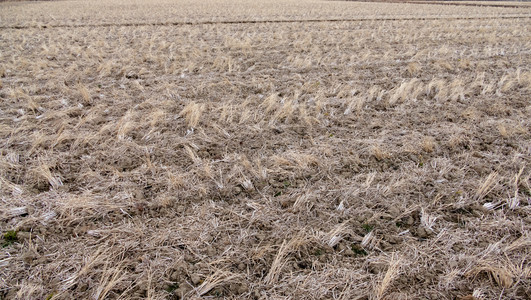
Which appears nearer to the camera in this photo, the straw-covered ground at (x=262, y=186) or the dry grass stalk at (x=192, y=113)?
the straw-covered ground at (x=262, y=186)

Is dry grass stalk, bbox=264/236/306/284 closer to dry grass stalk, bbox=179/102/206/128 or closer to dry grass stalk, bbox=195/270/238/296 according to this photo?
dry grass stalk, bbox=195/270/238/296

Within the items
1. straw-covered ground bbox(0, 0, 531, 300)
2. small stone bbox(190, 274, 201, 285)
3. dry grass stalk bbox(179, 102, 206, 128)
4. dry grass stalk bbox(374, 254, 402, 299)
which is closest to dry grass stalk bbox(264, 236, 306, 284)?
straw-covered ground bbox(0, 0, 531, 300)

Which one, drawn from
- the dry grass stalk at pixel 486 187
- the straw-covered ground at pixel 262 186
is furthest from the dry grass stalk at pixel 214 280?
the dry grass stalk at pixel 486 187

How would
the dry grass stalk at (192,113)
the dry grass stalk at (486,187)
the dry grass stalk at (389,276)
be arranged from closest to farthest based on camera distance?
the dry grass stalk at (389,276) → the dry grass stalk at (486,187) → the dry grass stalk at (192,113)

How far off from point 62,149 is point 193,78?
125 inches

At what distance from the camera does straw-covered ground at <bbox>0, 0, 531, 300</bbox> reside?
209 centimetres

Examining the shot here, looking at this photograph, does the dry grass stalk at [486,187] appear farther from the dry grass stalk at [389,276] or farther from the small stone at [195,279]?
the small stone at [195,279]

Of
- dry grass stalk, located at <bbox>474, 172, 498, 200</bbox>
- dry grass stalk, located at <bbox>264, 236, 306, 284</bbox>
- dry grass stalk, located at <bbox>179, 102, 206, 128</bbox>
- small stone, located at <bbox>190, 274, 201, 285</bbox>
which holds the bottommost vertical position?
small stone, located at <bbox>190, 274, 201, 285</bbox>

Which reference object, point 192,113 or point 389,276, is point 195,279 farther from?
point 192,113

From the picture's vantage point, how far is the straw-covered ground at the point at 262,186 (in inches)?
82.2

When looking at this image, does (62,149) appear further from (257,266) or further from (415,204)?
(415,204)

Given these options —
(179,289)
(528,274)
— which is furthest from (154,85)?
(528,274)

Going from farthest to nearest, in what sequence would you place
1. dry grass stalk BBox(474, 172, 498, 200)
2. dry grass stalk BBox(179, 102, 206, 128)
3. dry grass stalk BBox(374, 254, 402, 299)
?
dry grass stalk BBox(179, 102, 206, 128) < dry grass stalk BBox(474, 172, 498, 200) < dry grass stalk BBox(374, 254, 402, 299)

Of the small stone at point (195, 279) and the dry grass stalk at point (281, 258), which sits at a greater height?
the dry grass stalk at point (281, 258)
